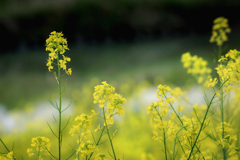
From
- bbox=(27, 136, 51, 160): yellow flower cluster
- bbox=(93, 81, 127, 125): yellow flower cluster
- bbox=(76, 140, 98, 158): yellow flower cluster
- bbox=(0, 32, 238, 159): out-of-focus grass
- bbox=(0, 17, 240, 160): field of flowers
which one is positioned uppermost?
bbox=(0, 32, 238, 159): out-of-focus grass

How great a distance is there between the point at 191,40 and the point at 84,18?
1888 mm

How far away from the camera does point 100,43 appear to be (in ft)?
10.8

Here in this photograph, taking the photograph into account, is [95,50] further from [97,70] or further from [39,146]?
[39,146]

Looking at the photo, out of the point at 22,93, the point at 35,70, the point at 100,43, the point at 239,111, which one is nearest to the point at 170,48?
the point at 100,43

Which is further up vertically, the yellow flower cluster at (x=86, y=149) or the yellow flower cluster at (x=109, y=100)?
the yellow flower cluster at (x=109, y=100)

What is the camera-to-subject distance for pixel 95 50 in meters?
3.45

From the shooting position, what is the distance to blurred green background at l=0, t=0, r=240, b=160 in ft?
8.99

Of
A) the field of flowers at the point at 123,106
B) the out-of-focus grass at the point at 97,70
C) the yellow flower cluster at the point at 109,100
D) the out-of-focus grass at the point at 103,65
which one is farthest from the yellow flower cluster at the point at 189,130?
the out-of-focus grass at the point at 103,65

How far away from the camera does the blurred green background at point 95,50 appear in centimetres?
274

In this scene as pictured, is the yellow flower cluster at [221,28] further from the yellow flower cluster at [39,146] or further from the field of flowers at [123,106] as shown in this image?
the yellow flower cluster at [39,146]

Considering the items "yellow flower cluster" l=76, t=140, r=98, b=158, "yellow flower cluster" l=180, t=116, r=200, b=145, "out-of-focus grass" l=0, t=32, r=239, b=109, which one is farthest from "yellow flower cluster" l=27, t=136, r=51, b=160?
"out-of-focus grass" l=0, t=32, r=239, b=109

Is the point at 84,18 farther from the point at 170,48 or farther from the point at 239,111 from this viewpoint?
the point at 239,111

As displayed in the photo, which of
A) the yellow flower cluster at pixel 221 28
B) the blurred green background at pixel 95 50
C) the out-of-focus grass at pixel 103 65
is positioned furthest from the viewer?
the out-of-focus grass at pixel 103 65

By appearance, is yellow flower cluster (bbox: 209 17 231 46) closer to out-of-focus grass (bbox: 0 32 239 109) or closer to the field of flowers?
the field of flowers
